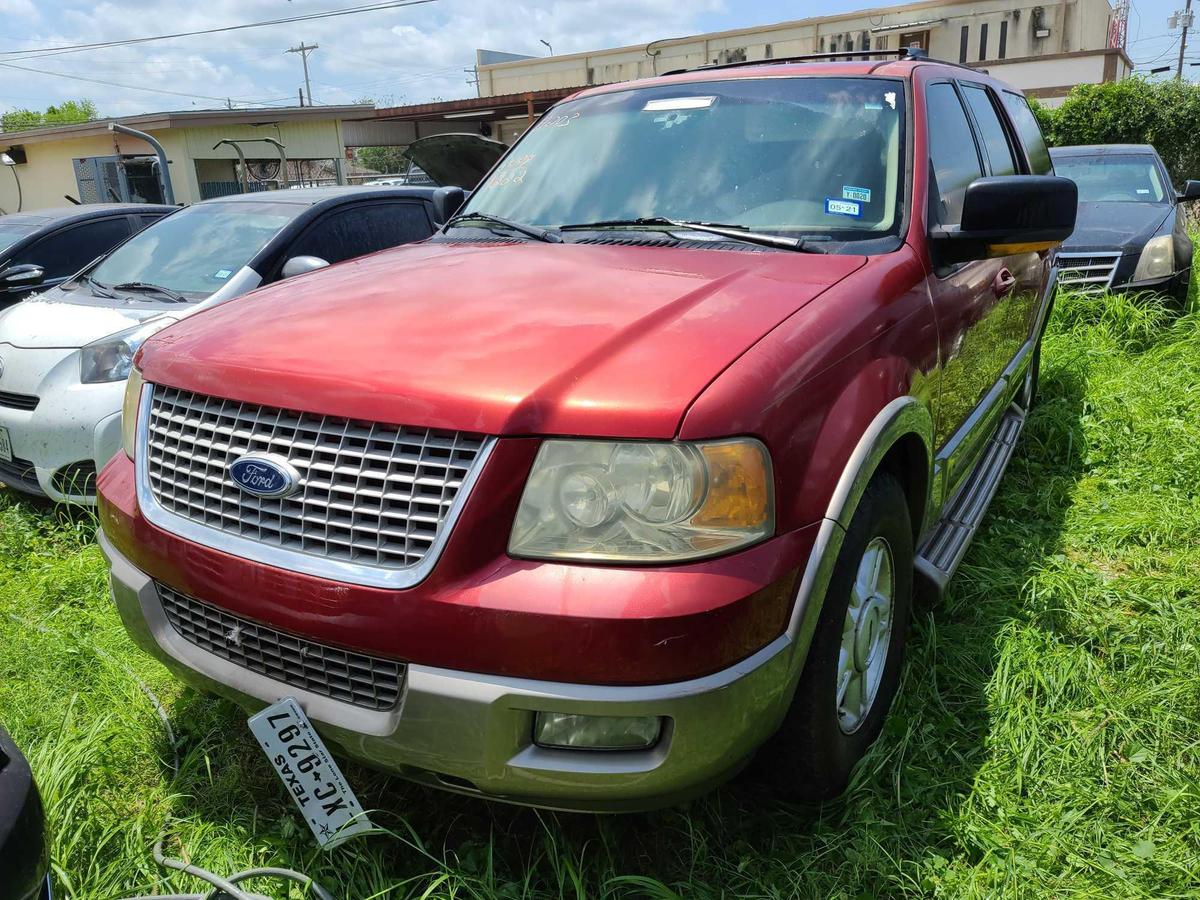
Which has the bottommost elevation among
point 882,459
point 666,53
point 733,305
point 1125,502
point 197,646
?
point 1125,502

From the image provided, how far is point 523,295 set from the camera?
223 cm

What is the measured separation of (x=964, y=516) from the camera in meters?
3.32

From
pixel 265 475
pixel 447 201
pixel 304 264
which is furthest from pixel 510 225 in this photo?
pixel 265 475

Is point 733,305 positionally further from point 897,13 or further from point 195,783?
point 897,13

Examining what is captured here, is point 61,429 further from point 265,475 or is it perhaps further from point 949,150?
point 949,150

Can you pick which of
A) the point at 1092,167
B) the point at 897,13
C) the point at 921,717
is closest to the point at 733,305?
the point at 921,717

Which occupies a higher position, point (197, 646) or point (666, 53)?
point (666, 53)

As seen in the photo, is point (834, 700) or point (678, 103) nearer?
point (834, 700)

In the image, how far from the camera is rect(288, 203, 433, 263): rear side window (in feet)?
16.8

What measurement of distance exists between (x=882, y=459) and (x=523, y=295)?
96 centimetres

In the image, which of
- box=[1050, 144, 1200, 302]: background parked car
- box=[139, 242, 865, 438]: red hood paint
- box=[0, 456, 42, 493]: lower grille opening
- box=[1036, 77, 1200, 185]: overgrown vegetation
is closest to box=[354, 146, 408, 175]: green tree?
box=[1036, 77, 1200, 185]: overgrown vegetation

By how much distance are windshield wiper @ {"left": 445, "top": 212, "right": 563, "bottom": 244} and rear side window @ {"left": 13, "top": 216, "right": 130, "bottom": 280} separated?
173 inches

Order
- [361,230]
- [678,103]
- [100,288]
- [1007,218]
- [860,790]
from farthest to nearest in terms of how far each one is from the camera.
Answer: [361,230] → [100,288] → [678,103] → [1007,218] → [860,790]

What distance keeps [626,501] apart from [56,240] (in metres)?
6.58
